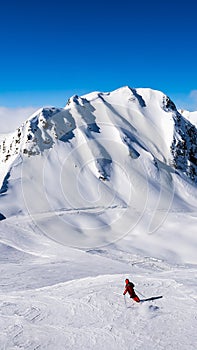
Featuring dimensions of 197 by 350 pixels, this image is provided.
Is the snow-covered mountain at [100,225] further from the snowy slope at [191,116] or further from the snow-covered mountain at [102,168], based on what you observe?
the snowy slope at [191,116]

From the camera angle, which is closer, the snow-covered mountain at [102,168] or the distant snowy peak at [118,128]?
the snow-covered mountain at [102,168]

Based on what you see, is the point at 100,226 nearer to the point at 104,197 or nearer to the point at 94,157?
the point at 104,197

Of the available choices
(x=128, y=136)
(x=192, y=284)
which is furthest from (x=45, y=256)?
(x=128, y=136)

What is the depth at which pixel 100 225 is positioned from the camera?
35719 millimetres

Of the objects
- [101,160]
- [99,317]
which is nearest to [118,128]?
[101,160]

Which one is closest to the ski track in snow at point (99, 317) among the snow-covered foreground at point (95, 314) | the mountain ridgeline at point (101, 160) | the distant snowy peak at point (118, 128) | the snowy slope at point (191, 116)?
the snow-covered foreground at point (95, 314)

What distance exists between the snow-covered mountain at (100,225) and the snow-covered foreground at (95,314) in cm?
3

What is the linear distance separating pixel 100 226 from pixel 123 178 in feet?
59.0

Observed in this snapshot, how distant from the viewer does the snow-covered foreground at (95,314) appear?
877 centimetres

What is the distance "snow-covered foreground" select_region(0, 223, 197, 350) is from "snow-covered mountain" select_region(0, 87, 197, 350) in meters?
0.03

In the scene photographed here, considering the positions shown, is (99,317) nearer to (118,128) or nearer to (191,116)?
(118,128)

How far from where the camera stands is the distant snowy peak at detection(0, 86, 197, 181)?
5425 centimetres

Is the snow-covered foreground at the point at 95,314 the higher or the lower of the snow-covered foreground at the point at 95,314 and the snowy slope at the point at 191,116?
the lower

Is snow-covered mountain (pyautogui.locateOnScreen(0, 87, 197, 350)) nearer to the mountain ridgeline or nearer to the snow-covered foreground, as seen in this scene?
the snow-covered foreground
